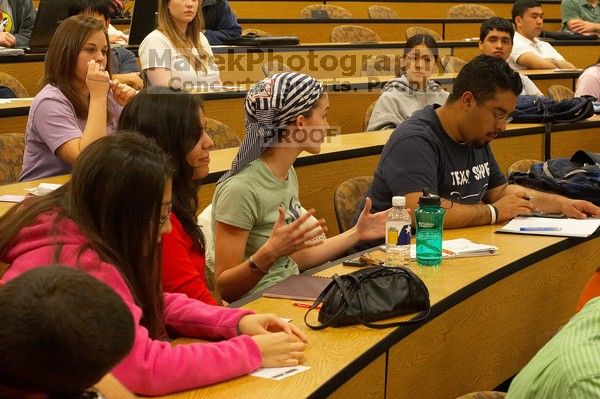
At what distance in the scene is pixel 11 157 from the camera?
387 centimetres

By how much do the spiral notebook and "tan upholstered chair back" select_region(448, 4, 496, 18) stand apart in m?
7.55

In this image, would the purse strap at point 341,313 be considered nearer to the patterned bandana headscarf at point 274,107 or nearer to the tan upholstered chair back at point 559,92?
the patterned bandana headscarf at point 274,107

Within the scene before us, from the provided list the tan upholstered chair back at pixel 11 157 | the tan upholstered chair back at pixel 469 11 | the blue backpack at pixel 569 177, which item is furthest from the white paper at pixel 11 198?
the tan upholstered chair back at pixel 469 11

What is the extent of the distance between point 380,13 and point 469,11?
111 cm

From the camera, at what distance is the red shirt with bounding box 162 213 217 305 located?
229cm

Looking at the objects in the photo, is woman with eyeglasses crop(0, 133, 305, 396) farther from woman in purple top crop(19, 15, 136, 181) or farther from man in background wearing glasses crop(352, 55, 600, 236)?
woman in purple top crop(19, 15, 136, 181)

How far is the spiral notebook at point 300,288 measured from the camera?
7.80 ft

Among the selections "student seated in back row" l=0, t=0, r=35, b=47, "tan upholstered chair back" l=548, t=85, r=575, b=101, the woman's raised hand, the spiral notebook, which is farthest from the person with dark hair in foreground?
"tan upholstered chair back" l=548, t=85, r=575, b=101

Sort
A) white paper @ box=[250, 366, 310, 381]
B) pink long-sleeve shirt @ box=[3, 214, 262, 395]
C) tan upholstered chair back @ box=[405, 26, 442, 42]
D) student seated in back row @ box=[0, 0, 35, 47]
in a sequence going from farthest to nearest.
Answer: tan upholstered chair back @ box=[405, 26, 442, 42] < student seated in back row @ box=[0, 0, 35, 47] < white paper @ box=[250, 366, 310, 381] < pink long-sleeve shirt @ box=[3, 214, 262, 395]

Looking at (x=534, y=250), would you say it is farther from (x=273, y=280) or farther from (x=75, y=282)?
(x=75, y=282)

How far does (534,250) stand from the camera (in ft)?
→ 9.52

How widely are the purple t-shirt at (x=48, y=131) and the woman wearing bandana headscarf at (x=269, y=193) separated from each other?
1043mm

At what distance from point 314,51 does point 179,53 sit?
1.77 meters

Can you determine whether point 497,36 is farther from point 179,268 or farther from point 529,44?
point 179,268
